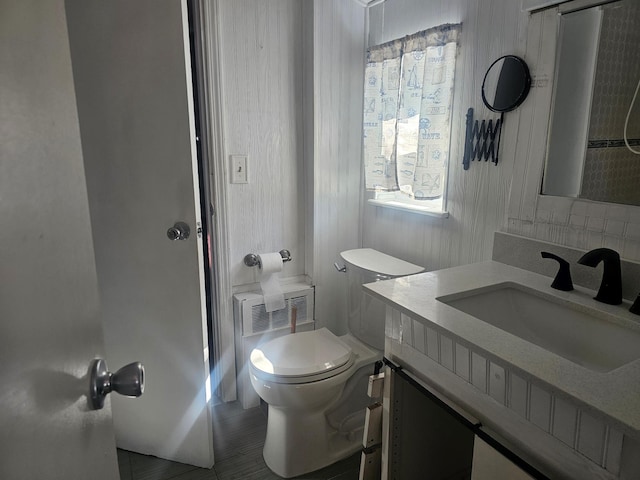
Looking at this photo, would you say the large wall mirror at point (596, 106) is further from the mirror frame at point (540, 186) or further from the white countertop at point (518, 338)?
the white countertop at point (518, 338)

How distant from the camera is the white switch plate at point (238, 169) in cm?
198

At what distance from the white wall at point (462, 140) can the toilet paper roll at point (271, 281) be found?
0.64 m

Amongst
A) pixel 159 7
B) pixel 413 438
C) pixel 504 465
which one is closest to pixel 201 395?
pixel 413 438

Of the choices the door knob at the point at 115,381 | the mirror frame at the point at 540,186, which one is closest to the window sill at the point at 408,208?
the mirror frame at the point at 540,186

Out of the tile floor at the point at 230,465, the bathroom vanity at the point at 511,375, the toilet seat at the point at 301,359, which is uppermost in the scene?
the bathroom vanity at the point at 511,375

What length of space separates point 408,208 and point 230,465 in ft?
4.49

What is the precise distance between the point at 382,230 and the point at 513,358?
1.36 meters

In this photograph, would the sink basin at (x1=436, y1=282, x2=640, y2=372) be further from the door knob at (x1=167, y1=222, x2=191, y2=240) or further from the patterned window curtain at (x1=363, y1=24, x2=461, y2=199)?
the door knob at (x1=167, y1=222, x2=191, y2=240)

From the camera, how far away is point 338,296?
93.0 inches

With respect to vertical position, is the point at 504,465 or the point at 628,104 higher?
the point at 628,104

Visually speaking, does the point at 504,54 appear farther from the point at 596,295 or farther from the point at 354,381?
the point at 354,381

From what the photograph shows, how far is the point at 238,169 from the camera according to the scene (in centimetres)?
200

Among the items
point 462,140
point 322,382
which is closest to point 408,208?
point 462,140

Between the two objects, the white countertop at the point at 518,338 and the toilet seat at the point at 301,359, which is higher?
the white countertop at the point at 518,338
